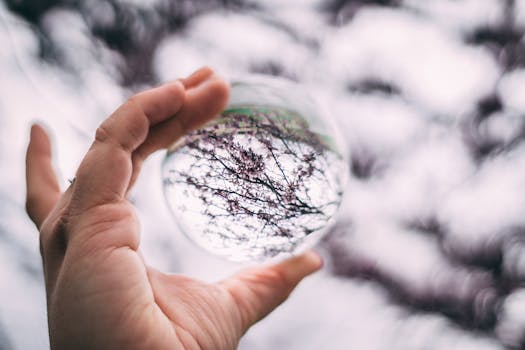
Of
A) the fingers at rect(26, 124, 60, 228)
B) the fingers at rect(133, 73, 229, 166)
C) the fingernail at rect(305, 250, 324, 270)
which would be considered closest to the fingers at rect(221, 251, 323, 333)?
the fingernail at rect(305, 250, 324, 270)

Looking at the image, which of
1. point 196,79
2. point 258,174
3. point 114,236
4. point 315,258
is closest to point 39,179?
point 114,236

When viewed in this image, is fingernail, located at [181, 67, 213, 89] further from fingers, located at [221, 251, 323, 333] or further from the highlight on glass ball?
fingers, located at [221, 251, 323, 333]

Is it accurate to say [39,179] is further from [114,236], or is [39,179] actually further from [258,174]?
[258,174]

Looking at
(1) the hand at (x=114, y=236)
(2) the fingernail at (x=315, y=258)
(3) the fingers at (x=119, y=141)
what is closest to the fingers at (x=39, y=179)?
(1) the hand at (x=114, y=236)

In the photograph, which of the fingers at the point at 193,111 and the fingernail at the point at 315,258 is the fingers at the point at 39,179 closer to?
the fingers at the point at 193,111

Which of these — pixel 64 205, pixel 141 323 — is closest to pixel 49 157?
pixel 64 205
